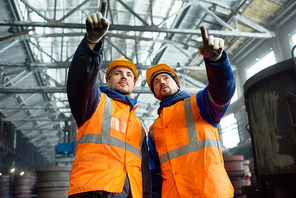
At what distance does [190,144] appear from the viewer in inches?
90.7

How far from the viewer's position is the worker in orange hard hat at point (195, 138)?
1915 mm

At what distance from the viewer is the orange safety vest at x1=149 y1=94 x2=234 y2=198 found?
2.10m

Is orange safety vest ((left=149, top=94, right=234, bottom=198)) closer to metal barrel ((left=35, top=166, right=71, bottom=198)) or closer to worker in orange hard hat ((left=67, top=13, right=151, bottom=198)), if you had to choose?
worker in orange hard hat ((left=67, top=13, right=151, bottom=198))

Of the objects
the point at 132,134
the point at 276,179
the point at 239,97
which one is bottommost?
Answer: the point at 276,179

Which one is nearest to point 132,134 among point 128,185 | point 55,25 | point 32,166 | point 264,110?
point 128,185

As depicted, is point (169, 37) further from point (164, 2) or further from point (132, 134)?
point (132, 134)

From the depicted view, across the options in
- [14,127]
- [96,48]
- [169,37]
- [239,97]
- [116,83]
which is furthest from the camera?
[14,127]

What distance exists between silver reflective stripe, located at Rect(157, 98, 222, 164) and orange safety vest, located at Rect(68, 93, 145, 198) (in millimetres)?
291

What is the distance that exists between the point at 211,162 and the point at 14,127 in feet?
70.8

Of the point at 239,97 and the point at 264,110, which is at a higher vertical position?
the point at 239,97

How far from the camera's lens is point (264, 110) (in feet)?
11.2

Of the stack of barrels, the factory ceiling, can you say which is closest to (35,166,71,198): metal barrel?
the factory ceiling

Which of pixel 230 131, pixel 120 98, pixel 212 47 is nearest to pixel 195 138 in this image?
pixel 120 98

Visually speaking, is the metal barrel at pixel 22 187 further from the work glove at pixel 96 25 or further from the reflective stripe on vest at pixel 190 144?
the work glove at pixel 96 25
